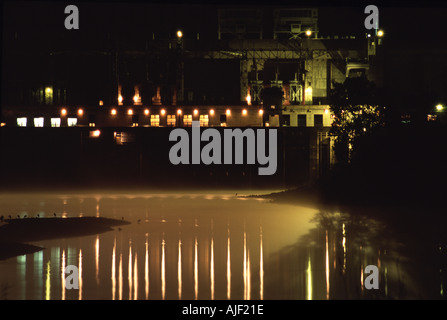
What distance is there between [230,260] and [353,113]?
2568 centimetres

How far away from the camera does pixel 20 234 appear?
22.0m

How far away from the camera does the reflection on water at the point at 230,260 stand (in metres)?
13.8

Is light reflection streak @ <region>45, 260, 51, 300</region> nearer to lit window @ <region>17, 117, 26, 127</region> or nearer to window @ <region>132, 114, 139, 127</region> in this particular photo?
window @ <region>132, 114, 139, 127</region>

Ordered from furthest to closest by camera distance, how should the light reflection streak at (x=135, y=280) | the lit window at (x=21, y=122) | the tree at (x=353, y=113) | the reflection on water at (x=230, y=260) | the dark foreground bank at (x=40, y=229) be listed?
1. the lit window at (x=21, y=122)
2. the tree at (x=353, y=113)
3. the dark foreground bank at (x=40, y=229)
4. the reflection on water at (x=230, y=260)
5. the light reflection streak at (x=135, y=280)

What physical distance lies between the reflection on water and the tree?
490 inches

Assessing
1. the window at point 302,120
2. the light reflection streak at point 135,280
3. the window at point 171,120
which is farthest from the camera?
the window at point 302,120

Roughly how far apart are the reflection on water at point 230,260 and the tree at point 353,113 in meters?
12.5

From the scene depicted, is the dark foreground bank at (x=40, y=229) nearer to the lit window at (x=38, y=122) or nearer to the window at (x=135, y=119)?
the window at (x=135, y=119)

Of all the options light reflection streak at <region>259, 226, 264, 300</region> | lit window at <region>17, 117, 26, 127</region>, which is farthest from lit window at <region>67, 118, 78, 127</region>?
light reflection streak at <region>259, 226, 264, 300</region>


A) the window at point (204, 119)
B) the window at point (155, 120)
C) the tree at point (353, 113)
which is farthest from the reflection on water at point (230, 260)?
the window at point (155, 120)

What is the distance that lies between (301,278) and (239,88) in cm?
3623

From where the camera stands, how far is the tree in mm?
39469
